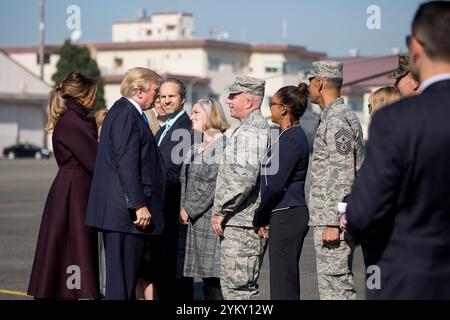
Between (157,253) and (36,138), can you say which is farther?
(36,138)

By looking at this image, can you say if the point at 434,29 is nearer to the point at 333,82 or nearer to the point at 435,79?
the point at 435,79

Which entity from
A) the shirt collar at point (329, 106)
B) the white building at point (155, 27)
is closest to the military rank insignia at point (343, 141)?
the shirt collar at point (329, 106)

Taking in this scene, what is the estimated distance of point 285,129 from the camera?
8.10 meters

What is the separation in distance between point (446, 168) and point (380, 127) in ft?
0.94

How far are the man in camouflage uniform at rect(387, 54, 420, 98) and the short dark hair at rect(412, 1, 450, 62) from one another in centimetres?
354

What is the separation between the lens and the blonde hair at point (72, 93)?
8.09m

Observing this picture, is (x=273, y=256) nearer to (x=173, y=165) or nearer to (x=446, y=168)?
(x=173, y=165)

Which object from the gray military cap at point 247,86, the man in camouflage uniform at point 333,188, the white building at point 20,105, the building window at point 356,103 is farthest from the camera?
the building window at point 356,103

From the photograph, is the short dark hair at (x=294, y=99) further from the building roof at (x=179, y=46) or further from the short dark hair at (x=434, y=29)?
the building roof at (x=179, y=46)

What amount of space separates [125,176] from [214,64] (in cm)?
9909

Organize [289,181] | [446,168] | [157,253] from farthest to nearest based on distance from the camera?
1. [157,253]
2. [289,181]
3. [446,168]

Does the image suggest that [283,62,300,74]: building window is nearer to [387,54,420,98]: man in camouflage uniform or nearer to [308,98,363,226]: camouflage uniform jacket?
[387,54,420,98]: man in camouflage uniform

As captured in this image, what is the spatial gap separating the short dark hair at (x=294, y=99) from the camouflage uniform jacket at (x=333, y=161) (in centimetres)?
69
